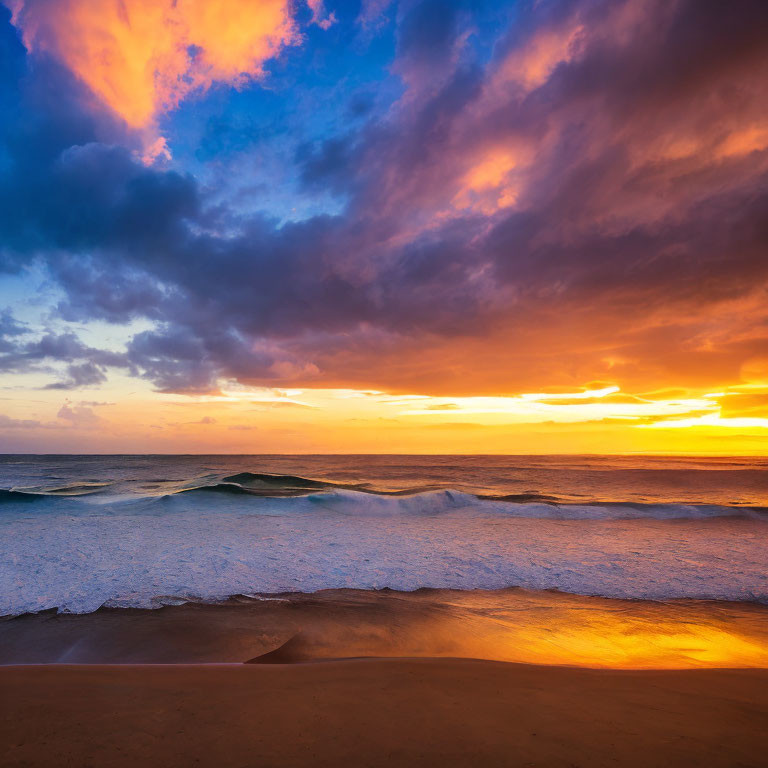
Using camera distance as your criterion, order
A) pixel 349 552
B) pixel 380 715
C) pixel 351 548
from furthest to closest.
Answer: pixel 351 548, pixel 349 552, pixel 380 715

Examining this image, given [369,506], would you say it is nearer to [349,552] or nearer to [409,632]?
[349,552]

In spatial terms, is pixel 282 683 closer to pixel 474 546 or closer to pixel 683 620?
pixel 683 620

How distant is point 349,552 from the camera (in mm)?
9664

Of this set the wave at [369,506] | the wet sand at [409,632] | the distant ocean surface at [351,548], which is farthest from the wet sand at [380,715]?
the wave at [369,506]

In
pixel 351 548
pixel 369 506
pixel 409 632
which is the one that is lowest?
pixel 369 506

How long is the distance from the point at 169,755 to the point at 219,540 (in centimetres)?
883

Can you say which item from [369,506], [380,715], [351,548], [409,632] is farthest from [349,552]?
[369,506]

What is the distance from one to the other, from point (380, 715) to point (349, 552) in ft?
23.3

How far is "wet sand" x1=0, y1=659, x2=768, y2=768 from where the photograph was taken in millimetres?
2383

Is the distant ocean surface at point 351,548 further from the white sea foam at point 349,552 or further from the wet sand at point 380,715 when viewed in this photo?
the wet sand at point 380,715

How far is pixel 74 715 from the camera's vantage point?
2820 mm

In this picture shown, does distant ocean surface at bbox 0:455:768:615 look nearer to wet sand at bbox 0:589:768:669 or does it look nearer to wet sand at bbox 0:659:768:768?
wet sand at bbox 0:589:768:669

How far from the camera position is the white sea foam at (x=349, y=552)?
7.20m

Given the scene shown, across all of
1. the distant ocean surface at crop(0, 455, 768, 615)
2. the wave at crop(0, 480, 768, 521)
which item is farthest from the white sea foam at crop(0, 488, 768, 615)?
the wave at crop(0, 480, 768, 521)
